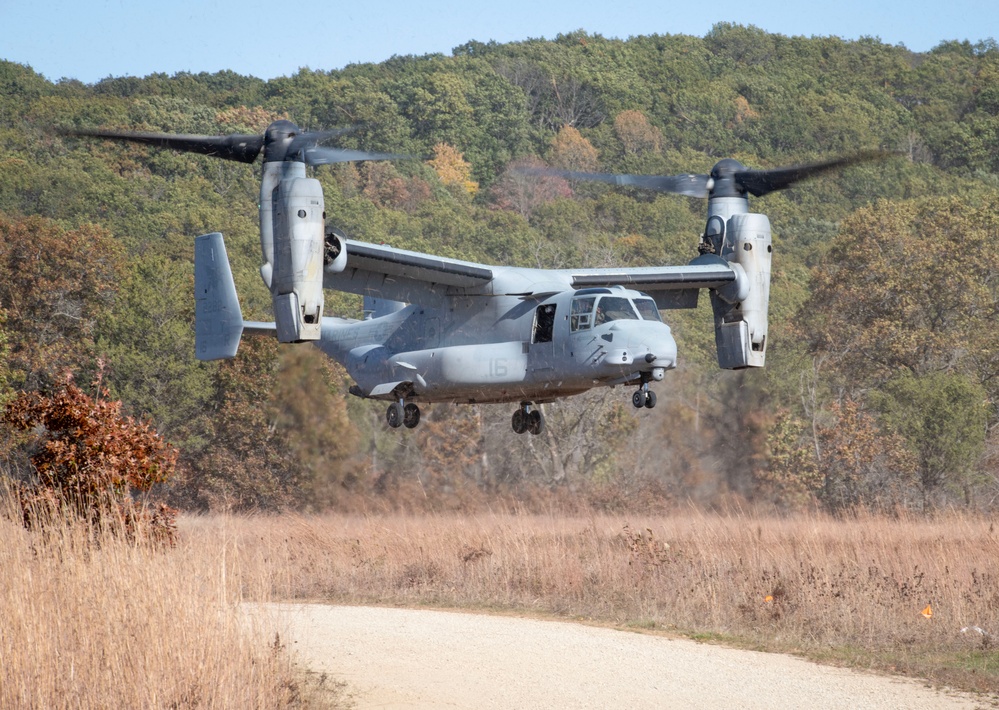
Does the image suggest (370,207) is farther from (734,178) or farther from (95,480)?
(95,480)

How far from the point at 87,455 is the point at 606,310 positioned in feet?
29.1

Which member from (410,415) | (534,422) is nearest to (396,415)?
(410,415)

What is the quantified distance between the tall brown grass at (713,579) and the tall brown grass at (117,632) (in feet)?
8.00

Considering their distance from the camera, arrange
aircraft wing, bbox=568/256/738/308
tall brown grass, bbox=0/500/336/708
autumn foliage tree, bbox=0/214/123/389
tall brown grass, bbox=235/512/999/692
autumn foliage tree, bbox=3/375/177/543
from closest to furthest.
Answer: tall brown grass, bbox=0/500/336/708 → autumn foliage tree, bbox=3/375/177/543 → tall brown grass, bbox=235/512/999/692 → aircraft wing, bbox=568/256/738/308 → autumn foliage tree, bbox=0/214/123/389

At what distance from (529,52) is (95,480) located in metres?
110

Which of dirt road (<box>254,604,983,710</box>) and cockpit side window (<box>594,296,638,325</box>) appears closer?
dirt road (<box>254,604,983,710</box>)

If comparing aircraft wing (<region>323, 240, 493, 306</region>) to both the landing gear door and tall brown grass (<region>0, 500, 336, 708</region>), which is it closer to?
the landing gear door

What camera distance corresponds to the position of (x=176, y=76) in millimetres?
103438

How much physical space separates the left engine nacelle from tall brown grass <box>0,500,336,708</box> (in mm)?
7536

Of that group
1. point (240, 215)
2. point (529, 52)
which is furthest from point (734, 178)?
point (529, 52)

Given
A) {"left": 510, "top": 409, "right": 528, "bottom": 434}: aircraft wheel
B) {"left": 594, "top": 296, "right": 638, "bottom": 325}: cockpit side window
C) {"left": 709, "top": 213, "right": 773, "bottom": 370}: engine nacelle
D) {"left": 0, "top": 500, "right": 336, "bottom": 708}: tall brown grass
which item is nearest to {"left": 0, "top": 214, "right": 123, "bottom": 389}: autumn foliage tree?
{"left": 510, "top": 409, "right": 528, "bottom": 434}: aircraft wheel

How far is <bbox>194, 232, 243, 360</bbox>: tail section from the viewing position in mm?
24000

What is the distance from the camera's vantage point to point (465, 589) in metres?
20.6

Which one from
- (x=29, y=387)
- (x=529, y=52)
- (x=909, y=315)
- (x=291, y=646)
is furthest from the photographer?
(x=529, y=52)
